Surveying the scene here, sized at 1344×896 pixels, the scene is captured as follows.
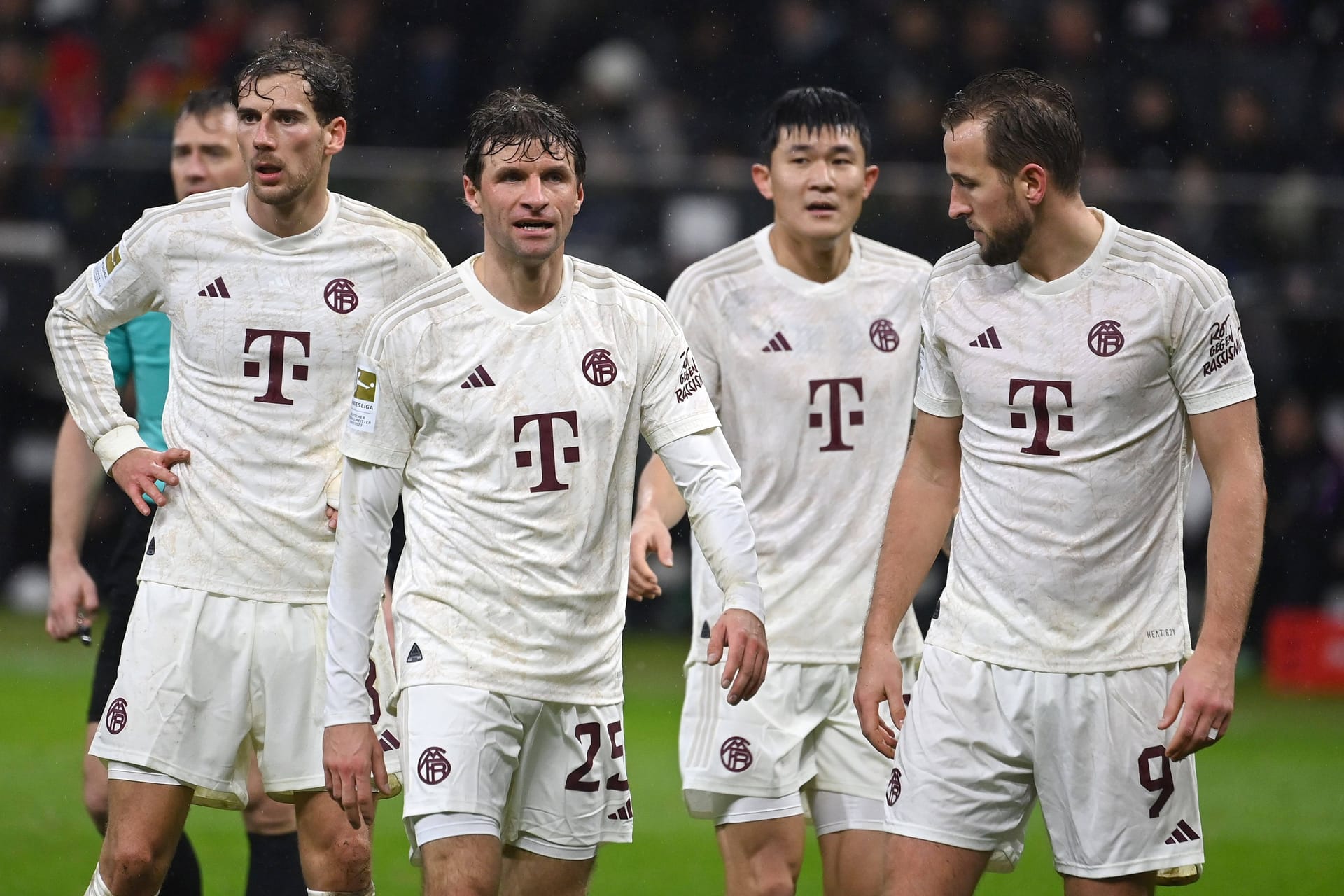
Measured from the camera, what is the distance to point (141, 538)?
19.5 ft

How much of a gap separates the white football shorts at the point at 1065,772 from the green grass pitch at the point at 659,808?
3.43 m

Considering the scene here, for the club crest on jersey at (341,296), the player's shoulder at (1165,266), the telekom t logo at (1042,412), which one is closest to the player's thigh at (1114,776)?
the telekom t logo at (1042,412)

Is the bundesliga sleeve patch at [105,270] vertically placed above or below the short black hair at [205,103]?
below

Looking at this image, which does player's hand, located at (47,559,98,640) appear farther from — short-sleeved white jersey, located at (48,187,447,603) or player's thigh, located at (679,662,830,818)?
player's thigh, located at (679,662,830,818)

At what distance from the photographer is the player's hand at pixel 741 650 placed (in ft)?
13.8

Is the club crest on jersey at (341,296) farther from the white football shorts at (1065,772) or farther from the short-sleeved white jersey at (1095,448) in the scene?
the white football shorts at (1065,772)

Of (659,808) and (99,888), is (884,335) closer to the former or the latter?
(99,888)

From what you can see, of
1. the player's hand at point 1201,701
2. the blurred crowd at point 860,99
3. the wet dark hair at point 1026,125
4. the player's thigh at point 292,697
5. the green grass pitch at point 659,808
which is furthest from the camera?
the blurred crowd at point 860,99

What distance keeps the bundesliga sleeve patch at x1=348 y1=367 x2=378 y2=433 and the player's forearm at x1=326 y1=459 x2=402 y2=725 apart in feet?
0.31

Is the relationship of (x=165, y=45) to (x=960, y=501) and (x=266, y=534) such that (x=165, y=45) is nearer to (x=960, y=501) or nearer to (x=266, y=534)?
(x=266, y=534)

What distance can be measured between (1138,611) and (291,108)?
266 cm

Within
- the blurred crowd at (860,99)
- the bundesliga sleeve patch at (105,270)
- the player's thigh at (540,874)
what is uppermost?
the blurred crowd at (860,99)

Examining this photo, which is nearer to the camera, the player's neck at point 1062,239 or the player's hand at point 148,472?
the player's neck at point 1062,239

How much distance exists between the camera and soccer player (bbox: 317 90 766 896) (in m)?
4.25
